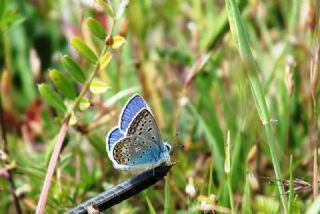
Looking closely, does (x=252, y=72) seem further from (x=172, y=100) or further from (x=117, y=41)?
(x=172, y=100)

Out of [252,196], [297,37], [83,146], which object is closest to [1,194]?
[83,146]

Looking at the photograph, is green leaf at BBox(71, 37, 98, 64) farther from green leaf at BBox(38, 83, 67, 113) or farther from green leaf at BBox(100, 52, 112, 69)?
green leaf at BBox(38, 83, 67, 113)

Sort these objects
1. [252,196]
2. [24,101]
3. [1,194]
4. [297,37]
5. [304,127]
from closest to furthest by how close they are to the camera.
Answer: [252,196], [1,194], [304,127], [297,37], [24,101]

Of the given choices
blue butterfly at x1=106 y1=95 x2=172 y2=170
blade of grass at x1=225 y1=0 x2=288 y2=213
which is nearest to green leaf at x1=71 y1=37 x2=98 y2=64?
blue butterfly at x1=106 y1=95 x2=172 y2=170

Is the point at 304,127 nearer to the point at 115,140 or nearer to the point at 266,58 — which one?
the point at 266,58

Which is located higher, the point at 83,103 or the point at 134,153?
the point at 83,103

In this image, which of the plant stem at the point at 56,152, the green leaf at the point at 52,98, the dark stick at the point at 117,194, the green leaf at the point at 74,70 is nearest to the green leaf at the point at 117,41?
the plant stem at the point at 56,152

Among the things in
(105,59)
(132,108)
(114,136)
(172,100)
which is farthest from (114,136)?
(172,100)
